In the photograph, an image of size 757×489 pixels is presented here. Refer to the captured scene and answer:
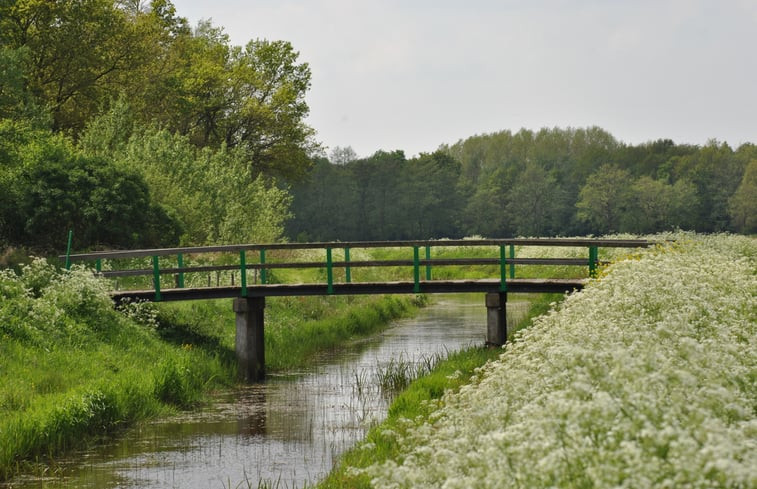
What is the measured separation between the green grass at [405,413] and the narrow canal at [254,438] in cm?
71

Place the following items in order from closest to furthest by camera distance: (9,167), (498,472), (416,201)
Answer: (498,472)
(9,167)
(416,201)

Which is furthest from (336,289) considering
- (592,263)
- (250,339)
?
(592,263)

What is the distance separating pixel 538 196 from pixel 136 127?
8219 cm

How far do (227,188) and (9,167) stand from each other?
10549 mm

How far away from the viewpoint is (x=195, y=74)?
59.1 metres

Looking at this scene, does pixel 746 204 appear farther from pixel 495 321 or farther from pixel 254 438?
pixel 254 438

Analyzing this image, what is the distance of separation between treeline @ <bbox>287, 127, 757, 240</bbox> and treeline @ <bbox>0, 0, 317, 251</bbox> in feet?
156

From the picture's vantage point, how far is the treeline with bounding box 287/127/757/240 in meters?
110

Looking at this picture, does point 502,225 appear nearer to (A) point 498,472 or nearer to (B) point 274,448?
(B) point 274,448

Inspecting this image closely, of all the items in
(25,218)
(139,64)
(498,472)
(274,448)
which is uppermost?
(139,64)

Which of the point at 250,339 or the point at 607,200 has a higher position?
the point at 607,200

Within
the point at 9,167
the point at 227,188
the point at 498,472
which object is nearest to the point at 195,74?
the point at 227,188

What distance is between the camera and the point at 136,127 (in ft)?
147

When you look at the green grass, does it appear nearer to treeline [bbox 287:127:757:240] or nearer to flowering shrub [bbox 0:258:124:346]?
flowering shrub [bbox 0:258:124:346]
